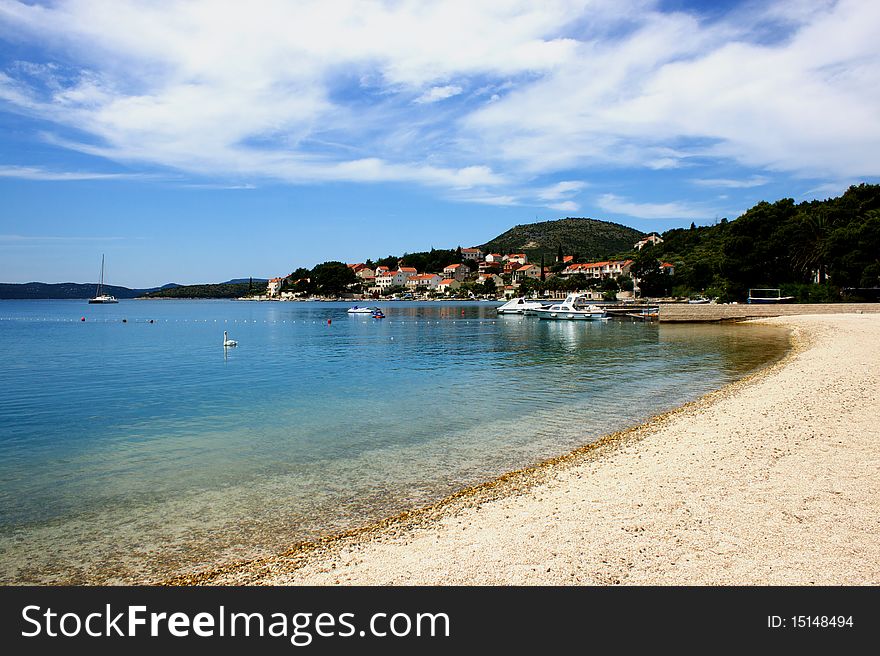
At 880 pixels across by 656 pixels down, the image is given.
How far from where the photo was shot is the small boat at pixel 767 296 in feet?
197

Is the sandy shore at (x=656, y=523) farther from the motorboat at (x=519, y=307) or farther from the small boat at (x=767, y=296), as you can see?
the motorboat at (x=519, y=307)

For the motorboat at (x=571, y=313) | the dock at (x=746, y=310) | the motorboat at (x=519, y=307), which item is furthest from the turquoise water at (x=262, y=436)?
the motorboat at (x=519, y=307)

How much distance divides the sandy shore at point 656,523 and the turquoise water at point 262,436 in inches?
55.0

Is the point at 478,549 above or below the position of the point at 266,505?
above

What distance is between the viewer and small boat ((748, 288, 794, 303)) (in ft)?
197

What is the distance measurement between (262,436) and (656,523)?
10.3m

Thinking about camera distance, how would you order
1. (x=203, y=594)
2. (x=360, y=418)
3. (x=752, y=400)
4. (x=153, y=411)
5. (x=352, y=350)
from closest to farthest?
(x=203, y=594), (x=752, y=400), (x=360, y=418), (x=153, y=411), (x=352, y=350)

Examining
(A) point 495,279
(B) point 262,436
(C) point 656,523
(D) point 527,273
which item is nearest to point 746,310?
(B) point 262,436

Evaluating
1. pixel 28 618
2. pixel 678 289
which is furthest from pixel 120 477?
pixel 678 289

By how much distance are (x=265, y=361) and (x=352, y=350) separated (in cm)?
745

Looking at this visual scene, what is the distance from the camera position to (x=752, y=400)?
14.6 m

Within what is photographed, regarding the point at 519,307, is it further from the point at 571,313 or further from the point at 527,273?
the point at 527,273

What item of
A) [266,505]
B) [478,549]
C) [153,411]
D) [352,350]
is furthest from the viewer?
[352,350]

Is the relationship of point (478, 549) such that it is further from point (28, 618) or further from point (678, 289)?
point (678, 289)
